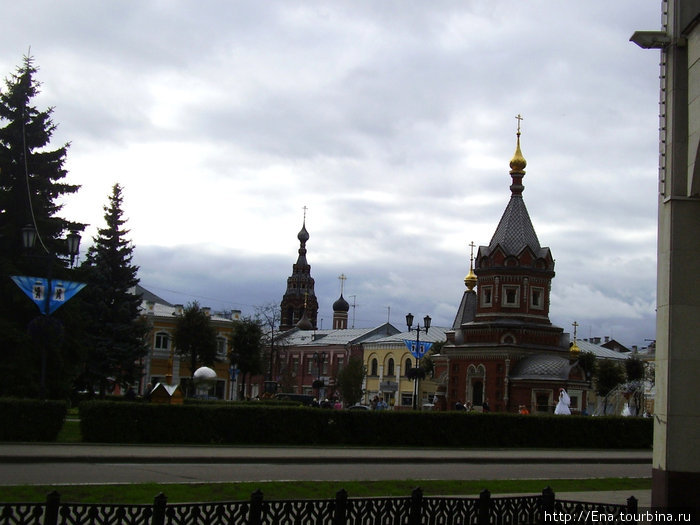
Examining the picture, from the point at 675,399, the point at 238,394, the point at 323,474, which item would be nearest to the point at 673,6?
the point at 675,399

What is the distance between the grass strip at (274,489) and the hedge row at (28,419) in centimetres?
911

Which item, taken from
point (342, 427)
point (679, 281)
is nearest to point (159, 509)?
point (679, 281)

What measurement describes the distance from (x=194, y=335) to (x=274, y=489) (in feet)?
158

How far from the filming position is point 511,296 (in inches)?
2507

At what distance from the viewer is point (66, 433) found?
2678 centimetres

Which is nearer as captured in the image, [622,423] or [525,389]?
[622,423]

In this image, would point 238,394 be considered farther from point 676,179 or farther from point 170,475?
point 676,179

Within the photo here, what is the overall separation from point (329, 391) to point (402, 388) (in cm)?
909

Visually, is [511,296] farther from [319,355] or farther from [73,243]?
[73,243]

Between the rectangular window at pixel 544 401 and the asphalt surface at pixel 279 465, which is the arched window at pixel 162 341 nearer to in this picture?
the rectangular window at pixel 544 401

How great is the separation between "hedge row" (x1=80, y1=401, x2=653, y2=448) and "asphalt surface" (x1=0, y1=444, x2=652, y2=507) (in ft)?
4.57

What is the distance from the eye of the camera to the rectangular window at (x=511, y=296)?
63.5 meters

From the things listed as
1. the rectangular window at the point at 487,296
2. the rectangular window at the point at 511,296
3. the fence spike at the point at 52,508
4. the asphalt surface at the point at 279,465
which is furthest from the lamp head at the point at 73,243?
the rectangular window at the point at 487,296

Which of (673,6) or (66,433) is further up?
(673,6)
